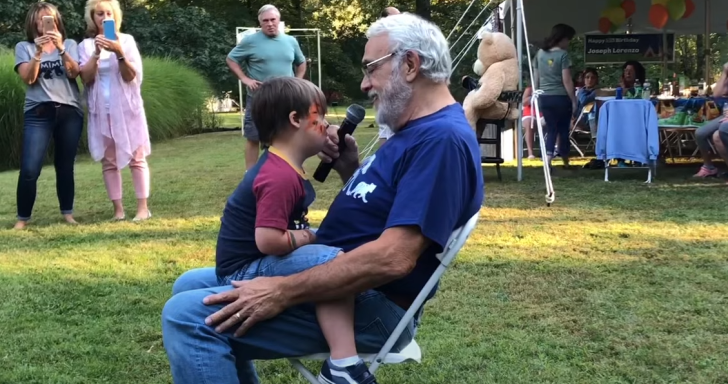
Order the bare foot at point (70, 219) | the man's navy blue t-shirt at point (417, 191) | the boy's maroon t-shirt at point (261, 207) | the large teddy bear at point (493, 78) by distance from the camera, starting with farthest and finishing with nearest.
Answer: the large teddy bear at point (493, 78), the bare foot at point (70, 219), the boy's maroon t-shirt at point (261, 207), the man's navy blue t-shirt at point (417, 191)

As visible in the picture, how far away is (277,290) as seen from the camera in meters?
1.81

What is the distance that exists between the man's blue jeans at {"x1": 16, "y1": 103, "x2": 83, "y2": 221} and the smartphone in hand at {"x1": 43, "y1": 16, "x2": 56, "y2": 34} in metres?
0.54

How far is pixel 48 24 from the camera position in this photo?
205 inches

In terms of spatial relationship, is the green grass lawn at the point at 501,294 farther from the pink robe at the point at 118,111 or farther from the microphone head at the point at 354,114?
the microphone head at the point at 354,114

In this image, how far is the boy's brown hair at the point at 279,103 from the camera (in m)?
1.96

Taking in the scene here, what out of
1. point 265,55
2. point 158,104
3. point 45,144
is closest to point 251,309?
point 45,144

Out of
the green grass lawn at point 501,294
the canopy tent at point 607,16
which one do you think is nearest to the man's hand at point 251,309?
the green grass lawn at point 501,294

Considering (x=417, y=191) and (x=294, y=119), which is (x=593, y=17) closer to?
(x=294, y=119)

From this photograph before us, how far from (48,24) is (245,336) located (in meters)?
4.19

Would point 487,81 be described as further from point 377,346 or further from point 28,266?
point 377,346

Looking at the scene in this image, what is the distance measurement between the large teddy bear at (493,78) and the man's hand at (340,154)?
4982 mm

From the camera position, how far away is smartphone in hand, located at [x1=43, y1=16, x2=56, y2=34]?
17.0ft

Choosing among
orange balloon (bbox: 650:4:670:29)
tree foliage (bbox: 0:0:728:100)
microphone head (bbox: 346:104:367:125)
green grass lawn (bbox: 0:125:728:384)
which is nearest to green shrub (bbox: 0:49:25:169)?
tree foliage (bbox: 0:0:728:100)

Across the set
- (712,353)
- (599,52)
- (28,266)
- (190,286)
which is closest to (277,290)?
(190,286)
